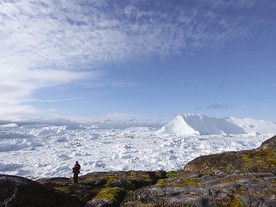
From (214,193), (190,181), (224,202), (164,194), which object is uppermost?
(190,181)

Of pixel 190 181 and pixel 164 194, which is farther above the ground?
pixel 190 181

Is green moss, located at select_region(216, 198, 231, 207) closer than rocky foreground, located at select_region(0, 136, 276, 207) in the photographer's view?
Yes

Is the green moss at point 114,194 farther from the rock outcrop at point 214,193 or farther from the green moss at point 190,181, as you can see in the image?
the green moss at point 190,181

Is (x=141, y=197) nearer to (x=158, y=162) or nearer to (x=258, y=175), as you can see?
(x=258, y=175)

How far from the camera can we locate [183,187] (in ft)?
44.0

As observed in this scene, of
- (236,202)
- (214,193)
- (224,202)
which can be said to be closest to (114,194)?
(214,193)

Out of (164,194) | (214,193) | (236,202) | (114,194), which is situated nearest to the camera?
(236,202)

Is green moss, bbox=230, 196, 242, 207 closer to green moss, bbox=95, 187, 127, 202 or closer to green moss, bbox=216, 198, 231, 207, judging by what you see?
green moss, bbox=216, 198, 231, 207

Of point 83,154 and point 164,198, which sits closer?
point 164,198

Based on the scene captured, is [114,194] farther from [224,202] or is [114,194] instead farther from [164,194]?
[224,202]

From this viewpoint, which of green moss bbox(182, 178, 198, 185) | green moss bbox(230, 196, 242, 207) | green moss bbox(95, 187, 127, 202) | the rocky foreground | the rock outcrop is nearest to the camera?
green moss bbox(230, 196, 242, 207)

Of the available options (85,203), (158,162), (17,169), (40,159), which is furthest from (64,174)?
(85,203)

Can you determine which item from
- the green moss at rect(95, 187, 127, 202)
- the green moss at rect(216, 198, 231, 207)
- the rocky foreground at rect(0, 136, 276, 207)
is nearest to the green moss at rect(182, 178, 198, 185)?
the rocky foreground at rect(0, 136, 276, 207)

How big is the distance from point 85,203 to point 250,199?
7.03 metres
